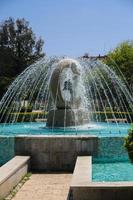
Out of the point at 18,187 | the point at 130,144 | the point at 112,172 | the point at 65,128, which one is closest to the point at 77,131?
the point at 65,128

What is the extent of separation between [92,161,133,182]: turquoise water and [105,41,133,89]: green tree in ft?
97.9

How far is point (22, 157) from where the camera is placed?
1134 cm

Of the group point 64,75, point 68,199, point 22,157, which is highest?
point 64,75

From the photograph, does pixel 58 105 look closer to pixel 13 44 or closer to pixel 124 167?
pixel 124 167

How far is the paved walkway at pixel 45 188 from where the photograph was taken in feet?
28.5

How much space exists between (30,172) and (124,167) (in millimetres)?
2325

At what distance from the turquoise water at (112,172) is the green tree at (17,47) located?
3521 cm

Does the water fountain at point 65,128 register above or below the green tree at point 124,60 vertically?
below

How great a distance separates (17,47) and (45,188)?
129 ft

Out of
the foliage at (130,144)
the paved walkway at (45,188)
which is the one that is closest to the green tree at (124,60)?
the paved walkway at (45,188)

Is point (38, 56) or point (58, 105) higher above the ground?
point (38, 56)

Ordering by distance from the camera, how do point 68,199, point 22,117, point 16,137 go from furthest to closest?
1. point 22,117
2. point 16,137
3. point 68,199

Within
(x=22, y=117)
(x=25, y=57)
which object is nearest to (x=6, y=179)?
(x=22, y=117)

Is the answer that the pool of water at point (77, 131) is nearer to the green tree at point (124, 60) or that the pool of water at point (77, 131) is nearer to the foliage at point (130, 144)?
the foliage at point (130, 144)
